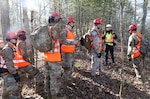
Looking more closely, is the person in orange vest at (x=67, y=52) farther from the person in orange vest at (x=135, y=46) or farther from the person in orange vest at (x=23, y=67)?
the person in orange vest at (x=135, y=46)

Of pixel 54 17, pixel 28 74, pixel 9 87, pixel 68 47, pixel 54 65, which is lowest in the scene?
pixel 9 87

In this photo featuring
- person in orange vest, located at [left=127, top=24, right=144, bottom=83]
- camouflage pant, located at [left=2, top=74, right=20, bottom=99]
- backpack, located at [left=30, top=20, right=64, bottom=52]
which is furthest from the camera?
person in orange vest, located at [left=127, top=24, right=144, bottom=83]

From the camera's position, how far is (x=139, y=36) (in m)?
8.44

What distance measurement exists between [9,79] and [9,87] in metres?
0.23

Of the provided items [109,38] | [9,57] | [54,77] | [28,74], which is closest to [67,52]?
[54,77]

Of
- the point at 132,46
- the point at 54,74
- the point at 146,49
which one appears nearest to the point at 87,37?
the point at 132,46

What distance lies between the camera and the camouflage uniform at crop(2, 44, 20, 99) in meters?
5.88

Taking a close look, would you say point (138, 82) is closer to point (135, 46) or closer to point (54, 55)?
point (135, 46)

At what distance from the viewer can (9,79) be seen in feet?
19.9

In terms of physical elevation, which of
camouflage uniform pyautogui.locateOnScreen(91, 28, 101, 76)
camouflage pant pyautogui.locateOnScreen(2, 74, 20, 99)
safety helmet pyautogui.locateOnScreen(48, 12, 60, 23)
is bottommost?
camouflage pant pyautogui.locateOnScreen(2, 74, 20, 99)

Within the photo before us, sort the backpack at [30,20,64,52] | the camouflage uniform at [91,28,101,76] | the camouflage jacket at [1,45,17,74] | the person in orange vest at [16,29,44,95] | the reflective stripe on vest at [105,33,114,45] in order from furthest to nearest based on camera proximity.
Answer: the reflective stripe on vest at [105,33,114,45] < the camouflage uniform at [91,28,101,76] < the person in orange vest at [16,29,44,95] < the backpack at [30,20,64,52] < the camouflage jacket at [1,45,17,74]

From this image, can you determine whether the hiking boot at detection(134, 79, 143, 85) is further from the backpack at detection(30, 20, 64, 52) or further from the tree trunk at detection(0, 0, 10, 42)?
the tree trunk at detection(0, 0, 10, 42)

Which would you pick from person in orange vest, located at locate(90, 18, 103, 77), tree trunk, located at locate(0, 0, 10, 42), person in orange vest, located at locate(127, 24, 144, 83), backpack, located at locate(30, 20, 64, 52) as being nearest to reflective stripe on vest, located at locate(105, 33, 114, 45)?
person in orange vest, located at locate(90, 18, 103, 77)

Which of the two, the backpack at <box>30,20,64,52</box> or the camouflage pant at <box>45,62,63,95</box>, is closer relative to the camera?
the backpack at <box>30,20,64,52</box>
